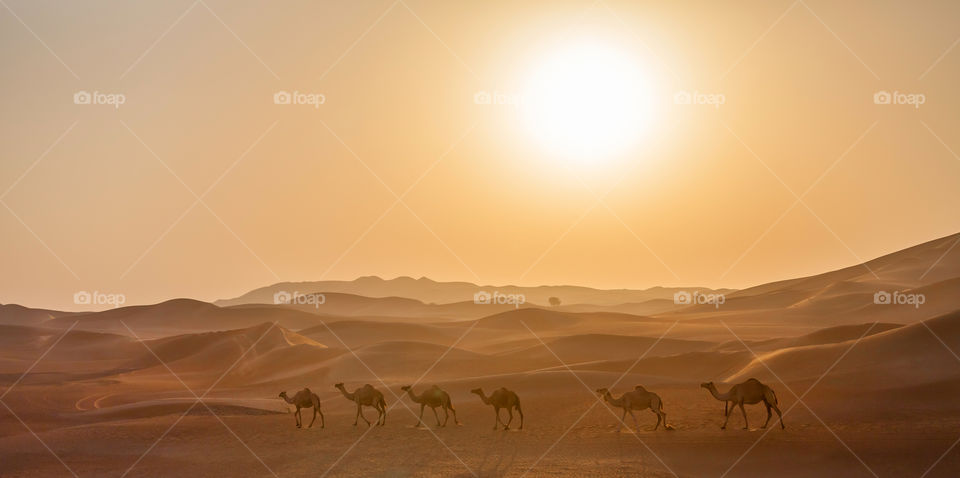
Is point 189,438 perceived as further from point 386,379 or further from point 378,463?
point 386,379

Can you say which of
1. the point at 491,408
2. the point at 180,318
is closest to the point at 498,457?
the point at 491,408

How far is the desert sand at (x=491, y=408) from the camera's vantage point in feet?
54.2

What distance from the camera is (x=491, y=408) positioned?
24297 mm

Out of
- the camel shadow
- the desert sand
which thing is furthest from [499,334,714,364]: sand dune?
the camel shadow

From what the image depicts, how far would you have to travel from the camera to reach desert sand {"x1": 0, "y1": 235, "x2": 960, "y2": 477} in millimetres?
16516

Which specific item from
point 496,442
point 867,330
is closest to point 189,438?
point 496,442

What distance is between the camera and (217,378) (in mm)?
42281

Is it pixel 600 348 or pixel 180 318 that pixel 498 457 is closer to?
pixel 600 348

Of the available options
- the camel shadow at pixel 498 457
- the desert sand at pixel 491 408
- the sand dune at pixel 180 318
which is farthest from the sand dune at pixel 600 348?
the sand dune at pixel 180 318

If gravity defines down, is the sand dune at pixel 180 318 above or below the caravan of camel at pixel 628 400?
above

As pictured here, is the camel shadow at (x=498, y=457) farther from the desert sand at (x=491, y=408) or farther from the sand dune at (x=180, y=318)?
the sand dune at (x=180, y=318)

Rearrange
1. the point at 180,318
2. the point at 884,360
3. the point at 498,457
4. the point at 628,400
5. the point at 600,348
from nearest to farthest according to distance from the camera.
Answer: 1. the point at 498,457
2. the point at 628,400
3. the point at 884,360
4. the point at 600,348
5. the point at 180,318

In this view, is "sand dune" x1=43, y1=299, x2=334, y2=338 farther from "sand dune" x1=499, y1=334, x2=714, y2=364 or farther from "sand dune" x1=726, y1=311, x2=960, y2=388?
"sand dune" x1=726, y1=311, x2=960, y2=388

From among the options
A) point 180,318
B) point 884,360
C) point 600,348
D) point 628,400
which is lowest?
point 628,400
